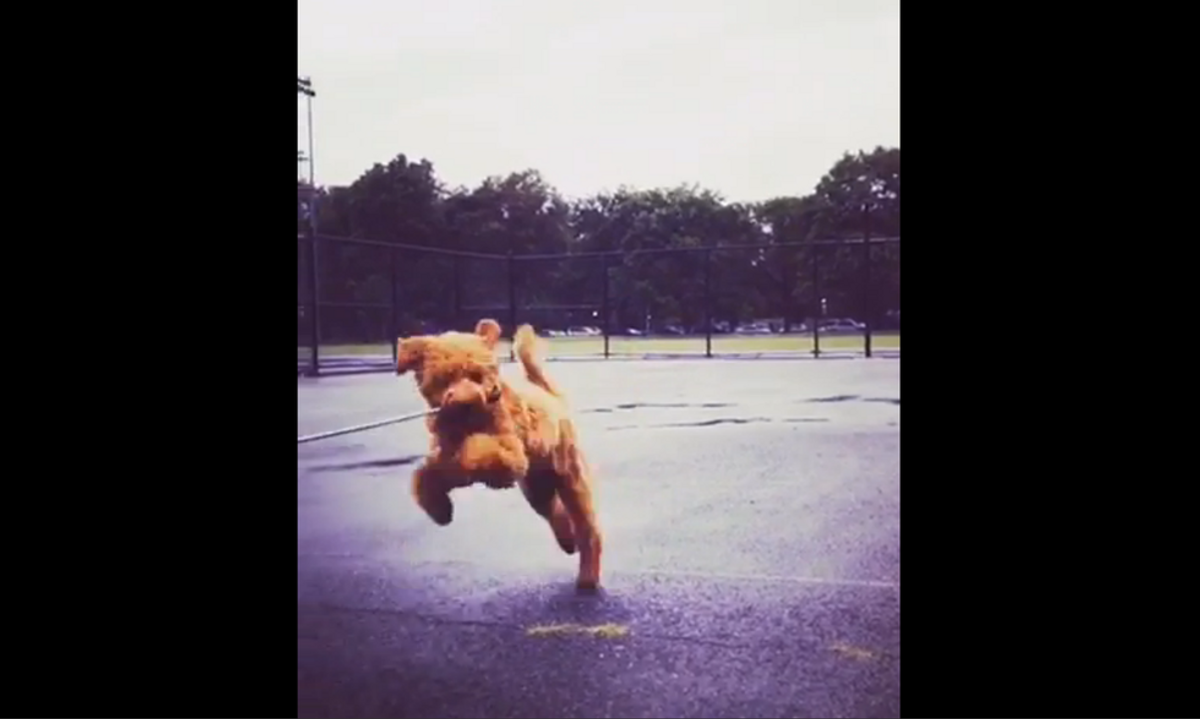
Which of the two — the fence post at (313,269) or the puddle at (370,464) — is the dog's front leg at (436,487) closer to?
the puddle at (370,464)

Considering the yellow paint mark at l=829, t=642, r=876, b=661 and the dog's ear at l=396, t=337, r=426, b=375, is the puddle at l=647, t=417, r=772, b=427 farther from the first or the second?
the dog's ear at l=396, t=337, r=426, b=375

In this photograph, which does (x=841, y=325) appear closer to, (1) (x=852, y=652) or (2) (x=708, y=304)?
(2) (x=708, y=304)

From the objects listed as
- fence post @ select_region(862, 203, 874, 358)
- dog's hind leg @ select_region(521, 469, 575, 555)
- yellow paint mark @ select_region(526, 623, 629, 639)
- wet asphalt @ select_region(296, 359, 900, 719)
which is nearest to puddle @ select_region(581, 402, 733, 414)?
wet asphalt @ select_region(296, 359, 900, 719)

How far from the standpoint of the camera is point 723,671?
2029mm

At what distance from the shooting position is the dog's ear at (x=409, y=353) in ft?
7.22

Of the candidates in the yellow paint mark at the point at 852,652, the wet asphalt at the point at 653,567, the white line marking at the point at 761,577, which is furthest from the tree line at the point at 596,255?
the yellow paint mark at the point at 852,652

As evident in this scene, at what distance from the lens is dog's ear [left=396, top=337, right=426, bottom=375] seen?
2.20m

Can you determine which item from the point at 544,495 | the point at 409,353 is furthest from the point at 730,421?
the point at 409,353

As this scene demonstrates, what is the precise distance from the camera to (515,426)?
7.06 feet

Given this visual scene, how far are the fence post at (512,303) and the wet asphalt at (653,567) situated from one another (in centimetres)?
9
